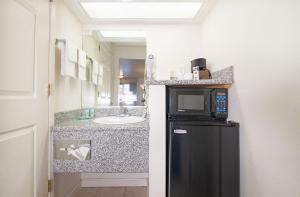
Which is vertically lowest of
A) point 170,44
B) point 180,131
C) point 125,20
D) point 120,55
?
point 180,131

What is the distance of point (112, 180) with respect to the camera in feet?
7.59

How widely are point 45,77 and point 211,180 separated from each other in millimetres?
1473

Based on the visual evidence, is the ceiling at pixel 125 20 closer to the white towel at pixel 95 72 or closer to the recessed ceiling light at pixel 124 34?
the recessed ceiling light at pixel 124 34

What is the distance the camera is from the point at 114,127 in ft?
5.05

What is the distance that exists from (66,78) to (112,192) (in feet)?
4.47

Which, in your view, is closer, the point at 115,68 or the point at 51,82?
the point at 51,82

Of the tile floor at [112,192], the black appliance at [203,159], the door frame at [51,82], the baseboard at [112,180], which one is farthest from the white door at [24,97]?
the black appliance at [203,159]

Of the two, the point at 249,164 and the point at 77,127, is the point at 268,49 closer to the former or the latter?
the point at 249,164

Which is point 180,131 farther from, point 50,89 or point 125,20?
point 125,20

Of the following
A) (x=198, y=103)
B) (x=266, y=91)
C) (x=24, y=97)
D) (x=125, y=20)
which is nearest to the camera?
(x=266, y=91)

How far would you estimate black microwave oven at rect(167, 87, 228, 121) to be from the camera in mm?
1486

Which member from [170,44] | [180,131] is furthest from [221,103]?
A: [170,44]

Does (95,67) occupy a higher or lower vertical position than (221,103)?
higher

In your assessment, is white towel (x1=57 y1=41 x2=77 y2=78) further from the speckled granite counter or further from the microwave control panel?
the microwave control panel
